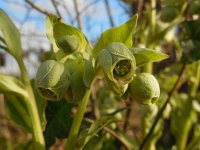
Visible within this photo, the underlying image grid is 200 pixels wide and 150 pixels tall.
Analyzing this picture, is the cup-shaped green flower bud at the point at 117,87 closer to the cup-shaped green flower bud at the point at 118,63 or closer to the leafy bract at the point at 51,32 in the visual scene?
the cup-shaped green flower bud at the point at 118,63

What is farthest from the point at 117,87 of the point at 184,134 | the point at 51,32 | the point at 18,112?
the point at 184,134

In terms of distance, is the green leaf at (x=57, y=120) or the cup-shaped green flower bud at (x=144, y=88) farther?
the green leaf at (x=57, y=120)

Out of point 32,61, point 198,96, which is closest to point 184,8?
point 198,96

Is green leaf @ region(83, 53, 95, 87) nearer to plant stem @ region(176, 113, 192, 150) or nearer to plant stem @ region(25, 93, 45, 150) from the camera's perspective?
plant stem @ region(25, 93, 45, 150)

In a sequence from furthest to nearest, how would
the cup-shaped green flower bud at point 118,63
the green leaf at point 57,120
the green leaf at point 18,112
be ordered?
the green leaf at point 57,120 < the green leaf at point 18,112 < the cup-shaped green flower bud at point 118,63

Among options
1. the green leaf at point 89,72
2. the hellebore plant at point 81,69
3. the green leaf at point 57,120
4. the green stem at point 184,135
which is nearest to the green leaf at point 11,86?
the hellebore plant at point 81,69

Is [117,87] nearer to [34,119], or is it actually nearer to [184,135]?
[34,119]

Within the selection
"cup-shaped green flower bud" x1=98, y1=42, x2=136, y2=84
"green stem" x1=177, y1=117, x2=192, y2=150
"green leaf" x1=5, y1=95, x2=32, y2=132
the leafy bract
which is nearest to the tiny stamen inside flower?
"cup-shaped green flower bud" x1=98, y1=42, x2=136, y2=84
